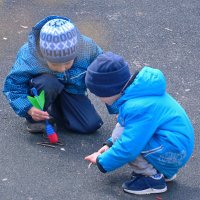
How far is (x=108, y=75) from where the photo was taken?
109 inches

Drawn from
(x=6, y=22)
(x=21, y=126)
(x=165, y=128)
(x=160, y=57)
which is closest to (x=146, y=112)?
(x=165, y=128)

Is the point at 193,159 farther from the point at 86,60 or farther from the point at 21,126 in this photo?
the point at 21,126

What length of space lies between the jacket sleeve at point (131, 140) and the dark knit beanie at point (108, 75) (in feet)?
0.53

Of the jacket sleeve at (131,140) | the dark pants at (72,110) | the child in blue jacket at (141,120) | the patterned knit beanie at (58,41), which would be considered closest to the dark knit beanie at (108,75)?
the child in blue jacket at (141,120)

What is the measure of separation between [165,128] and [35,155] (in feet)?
2.89

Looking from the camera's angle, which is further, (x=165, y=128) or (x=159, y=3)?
(x=159, y=3)

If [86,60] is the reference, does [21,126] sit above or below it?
below

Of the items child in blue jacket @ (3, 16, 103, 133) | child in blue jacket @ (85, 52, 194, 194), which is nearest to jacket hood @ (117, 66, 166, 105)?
child in blue jacket @ (85, 52, 194, 194)

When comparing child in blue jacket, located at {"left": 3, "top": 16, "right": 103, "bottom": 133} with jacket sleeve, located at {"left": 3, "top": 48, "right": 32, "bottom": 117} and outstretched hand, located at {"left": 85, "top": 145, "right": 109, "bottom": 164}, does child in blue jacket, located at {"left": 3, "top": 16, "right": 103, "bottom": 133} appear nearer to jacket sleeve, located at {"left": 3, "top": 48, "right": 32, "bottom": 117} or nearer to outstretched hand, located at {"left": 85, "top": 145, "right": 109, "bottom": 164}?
jacket sleeve, located at {"left": 3, "top": 48, "right": 32, "bottom": 117}

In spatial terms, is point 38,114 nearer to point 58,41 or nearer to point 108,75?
point 58,41

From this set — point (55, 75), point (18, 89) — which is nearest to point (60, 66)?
point (55, 75)

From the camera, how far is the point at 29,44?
334 cm

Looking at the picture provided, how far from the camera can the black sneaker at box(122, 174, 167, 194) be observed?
305 centimetres

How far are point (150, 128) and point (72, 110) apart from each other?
88 centimetres
